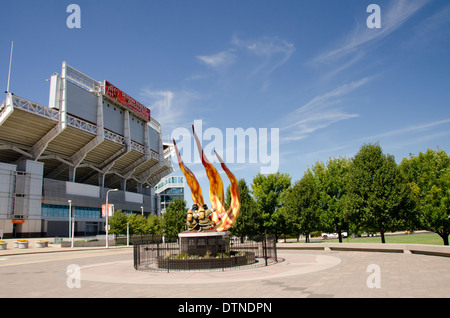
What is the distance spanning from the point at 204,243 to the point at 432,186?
23890 millimetres

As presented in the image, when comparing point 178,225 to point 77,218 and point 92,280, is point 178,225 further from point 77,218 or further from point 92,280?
point 92,280

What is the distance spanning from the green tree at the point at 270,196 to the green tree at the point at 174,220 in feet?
46.4

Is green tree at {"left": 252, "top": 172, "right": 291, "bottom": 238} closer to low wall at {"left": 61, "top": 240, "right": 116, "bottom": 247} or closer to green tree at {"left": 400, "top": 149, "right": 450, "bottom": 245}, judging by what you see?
green tree at {"left": 400, "top": 149, "right": 450, "bottom": 245}

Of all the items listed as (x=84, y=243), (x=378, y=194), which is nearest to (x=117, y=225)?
(x=84, y=243)

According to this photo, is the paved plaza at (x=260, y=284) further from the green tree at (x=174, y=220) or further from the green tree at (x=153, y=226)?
the green tree at (x=153, y=226)

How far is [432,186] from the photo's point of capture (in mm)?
29812

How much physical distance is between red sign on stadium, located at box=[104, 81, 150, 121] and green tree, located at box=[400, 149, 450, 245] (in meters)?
55.0

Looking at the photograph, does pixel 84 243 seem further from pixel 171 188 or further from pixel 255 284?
pixel 171 188

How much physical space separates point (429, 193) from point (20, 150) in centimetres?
6023

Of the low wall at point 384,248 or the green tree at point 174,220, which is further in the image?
the green tree at point 174,220

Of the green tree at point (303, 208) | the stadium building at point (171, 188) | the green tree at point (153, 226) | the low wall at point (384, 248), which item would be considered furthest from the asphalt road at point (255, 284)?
the stadium building at point (171, 188)

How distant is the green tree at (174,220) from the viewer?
2041 inches

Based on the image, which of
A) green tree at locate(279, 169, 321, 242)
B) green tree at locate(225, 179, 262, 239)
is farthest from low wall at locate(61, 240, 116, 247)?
green tree at locate(279, 169, 321, 242)
